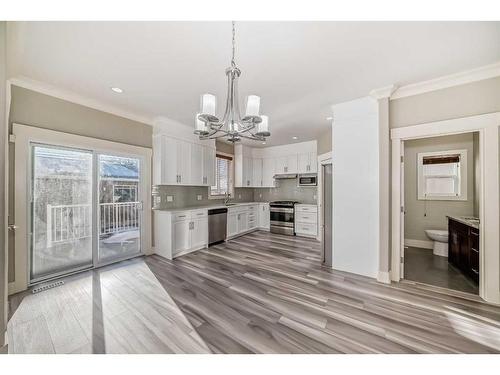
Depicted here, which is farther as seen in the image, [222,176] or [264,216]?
[264,216]

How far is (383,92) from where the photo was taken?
272 cm

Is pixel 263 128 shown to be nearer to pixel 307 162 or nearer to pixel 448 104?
pixel 448 104

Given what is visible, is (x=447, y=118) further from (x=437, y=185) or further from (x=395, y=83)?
(x=437, y=185)

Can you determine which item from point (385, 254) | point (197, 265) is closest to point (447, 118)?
point (385, 254)

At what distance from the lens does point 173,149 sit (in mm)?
4172

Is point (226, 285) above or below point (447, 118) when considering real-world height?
below

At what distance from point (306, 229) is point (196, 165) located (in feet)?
11.3

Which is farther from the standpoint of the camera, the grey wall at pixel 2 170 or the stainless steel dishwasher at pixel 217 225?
the stainless steel dishwasher at pixel 217 225

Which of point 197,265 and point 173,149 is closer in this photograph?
point 197,265

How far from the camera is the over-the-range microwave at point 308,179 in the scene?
5611 millimetres

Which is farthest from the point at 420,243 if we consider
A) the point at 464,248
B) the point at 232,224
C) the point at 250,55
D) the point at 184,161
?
the point at 184,161

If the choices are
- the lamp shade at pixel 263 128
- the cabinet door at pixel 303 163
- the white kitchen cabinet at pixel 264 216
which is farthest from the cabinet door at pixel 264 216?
the lamp shade at pixel 263 128

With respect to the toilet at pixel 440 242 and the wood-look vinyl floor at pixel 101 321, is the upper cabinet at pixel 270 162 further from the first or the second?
the wood-look vinyl floor at pixel 101 321
